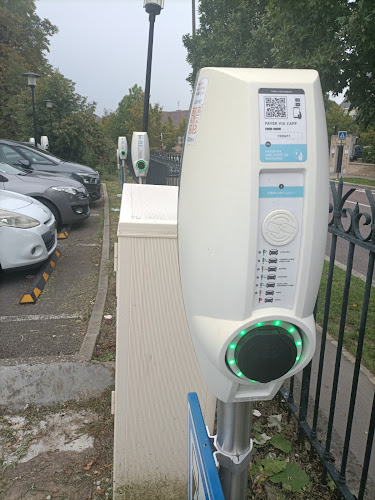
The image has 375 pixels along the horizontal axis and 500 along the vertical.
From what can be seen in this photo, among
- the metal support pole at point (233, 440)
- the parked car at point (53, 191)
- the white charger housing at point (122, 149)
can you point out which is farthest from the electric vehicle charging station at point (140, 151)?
the metal support pole at point (233, 440)

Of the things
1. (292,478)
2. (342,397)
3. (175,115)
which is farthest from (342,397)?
(175,115)

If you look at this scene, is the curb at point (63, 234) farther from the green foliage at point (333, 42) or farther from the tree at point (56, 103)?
the tree at point (56, 103)

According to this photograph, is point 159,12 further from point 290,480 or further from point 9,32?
point 9,32

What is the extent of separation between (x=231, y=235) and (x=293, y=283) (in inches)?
7.5

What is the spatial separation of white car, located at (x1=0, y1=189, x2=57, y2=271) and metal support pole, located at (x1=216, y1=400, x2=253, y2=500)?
14.5ft

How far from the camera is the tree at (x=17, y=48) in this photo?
86.0 ft

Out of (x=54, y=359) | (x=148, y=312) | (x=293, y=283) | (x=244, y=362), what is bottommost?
(x=54, y=359)

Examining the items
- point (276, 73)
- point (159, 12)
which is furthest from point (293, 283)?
point (159, 12)

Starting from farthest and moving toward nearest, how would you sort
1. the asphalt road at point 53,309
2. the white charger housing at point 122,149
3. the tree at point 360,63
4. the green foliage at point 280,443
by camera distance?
the white charger housing at point 122,149 < the tree at point 360,63 < the asphalt road at point 53,309 < the green foliage at point 280,443

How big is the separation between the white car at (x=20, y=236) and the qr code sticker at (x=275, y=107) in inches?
183

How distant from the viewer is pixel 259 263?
948mm

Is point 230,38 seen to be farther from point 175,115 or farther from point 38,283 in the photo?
point 175,115

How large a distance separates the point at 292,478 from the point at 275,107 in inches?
79.7

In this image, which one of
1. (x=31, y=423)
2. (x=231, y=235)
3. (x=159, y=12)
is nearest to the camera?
(x=231, y=235)
